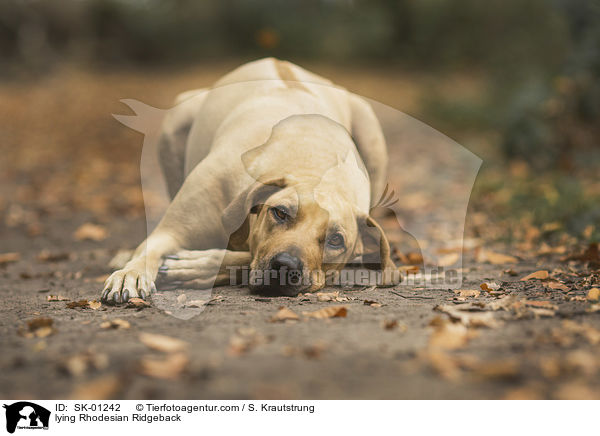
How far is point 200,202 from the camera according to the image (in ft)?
12.6

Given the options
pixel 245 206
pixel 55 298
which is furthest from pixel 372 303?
pixel 55 298

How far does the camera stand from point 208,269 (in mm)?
3643

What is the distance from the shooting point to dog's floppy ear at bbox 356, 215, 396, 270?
3.57m

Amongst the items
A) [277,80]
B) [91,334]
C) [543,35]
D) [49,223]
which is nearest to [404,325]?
[91,334]

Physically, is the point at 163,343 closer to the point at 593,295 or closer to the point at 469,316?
the point at 469,316

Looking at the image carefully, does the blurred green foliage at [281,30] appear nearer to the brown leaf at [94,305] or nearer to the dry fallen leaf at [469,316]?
the dry fallen leaf at [469,316]

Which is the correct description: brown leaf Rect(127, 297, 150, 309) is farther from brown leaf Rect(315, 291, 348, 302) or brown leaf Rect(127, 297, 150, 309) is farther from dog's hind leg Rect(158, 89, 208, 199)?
dog's hind leg Rect(158, 89, 208, 199)

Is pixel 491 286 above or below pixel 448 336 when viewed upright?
above

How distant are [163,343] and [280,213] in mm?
1063

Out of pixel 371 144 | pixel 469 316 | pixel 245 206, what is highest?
pixel 371 144

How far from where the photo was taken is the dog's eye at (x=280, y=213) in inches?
131

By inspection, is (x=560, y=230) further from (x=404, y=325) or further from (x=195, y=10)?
(x=195, y=10)

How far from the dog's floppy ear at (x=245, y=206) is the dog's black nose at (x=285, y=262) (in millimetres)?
415

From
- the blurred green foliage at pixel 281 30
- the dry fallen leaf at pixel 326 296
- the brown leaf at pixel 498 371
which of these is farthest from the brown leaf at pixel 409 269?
the blurred green foliage at pixel 281 30
